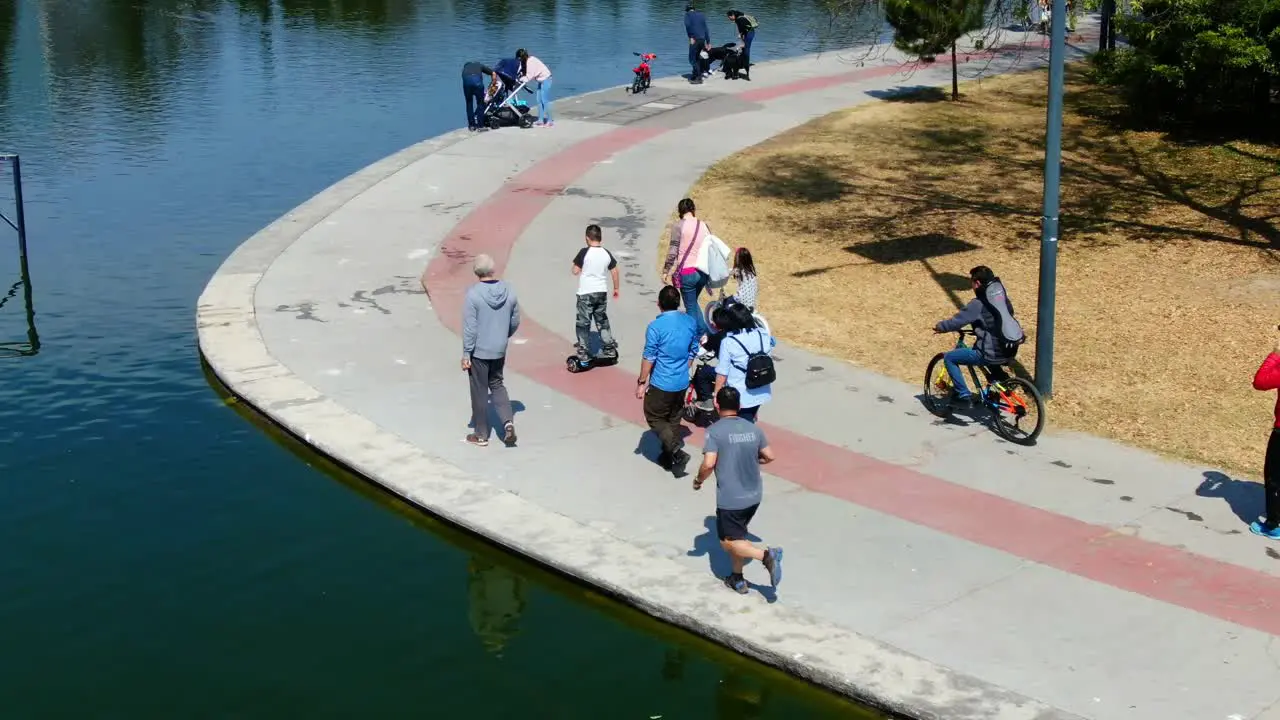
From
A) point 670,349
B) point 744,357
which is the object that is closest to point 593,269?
point 670,349

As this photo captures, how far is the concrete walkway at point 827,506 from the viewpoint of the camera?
27.6 feet

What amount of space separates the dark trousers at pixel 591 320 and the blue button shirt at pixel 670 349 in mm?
2275

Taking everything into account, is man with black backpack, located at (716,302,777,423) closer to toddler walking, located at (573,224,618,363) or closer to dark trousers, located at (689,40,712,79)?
toddler walking, located at (573,224,618,363)

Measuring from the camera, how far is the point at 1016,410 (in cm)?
1176

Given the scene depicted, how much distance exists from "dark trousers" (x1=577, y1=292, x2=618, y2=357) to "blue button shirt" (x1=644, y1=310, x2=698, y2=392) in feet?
7.46

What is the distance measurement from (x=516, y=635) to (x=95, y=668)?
2.49 m

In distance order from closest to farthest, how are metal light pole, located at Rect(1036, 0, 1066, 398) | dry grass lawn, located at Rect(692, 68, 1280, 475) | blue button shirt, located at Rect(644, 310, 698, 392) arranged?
blue button shirt, located at Rect(644, 310, 698, 392) → metal light pole, located at Rect(1036, 0, 1066, 398) → dry grass lawn, located at Rect(692, 68, 1280, 475)

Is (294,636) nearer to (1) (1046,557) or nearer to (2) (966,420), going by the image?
(1) (1046,557)

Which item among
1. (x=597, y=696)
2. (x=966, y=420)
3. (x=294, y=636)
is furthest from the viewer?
(x=966, y=420)

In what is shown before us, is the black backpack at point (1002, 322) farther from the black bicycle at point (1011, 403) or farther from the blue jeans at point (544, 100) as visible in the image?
the blue jeans at point (544, 100)

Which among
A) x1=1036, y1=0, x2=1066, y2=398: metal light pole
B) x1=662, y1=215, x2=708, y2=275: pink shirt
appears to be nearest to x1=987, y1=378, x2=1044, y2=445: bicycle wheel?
x1=1036, y1=0, x2=1066, y2=398: metal light pole

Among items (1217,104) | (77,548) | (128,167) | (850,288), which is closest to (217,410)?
(77,548)

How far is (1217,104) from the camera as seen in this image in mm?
23547

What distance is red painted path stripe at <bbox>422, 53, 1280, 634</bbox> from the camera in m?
9.29
